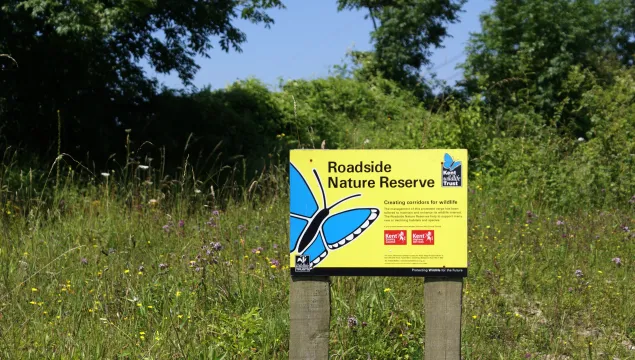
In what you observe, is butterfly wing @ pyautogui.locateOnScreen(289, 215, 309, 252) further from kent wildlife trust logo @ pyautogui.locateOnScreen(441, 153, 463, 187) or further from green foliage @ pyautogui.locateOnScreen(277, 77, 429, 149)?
green foliage @ pyautogui.locateOnScreen(277, 77, 429, 149)

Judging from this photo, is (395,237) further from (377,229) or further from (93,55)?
(93,55)

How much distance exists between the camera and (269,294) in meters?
4.73

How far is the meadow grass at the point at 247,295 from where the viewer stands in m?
4.12

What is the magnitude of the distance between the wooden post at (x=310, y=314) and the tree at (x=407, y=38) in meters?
20.2

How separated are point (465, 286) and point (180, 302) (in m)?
2.20

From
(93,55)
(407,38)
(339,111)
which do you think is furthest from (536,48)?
(93,55)

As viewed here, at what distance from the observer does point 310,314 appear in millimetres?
3469

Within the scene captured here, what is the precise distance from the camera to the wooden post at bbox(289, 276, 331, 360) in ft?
11.4

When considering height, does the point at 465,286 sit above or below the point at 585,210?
below

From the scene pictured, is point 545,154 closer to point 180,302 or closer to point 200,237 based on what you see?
point 200,237

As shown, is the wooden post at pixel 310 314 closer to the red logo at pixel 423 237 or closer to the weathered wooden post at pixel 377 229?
the weathered wooden post at pixel 377 229

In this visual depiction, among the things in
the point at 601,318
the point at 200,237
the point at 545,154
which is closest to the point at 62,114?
the point at 200,237

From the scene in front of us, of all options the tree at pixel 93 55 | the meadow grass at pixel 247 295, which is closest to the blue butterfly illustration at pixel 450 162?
the meadow grass at pixel 247 295

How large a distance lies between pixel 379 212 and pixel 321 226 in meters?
0.28
